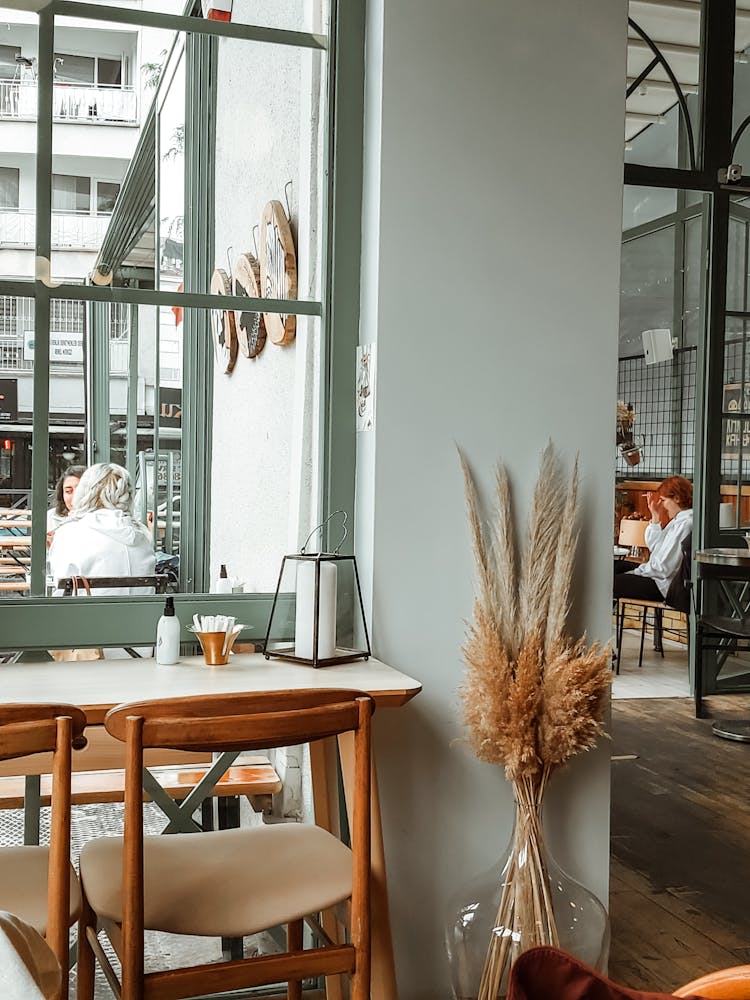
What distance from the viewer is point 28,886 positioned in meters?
1.85

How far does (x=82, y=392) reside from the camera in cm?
257

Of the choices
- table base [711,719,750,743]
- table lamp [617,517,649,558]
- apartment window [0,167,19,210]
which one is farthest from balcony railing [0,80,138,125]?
table lamp [617,517,649,558]

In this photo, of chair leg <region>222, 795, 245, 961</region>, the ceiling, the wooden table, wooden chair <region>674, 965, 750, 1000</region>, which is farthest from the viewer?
the ceiling

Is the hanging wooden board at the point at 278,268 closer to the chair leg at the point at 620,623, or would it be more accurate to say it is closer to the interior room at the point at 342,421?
the interior room at the point at 342,421

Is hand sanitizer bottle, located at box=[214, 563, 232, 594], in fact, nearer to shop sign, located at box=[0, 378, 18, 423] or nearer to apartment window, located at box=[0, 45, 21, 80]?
shop sign, located at box=[0, 378, 18, 423]

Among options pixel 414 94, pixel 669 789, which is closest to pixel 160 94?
pixel 414 94

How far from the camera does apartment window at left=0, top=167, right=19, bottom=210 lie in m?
2.49

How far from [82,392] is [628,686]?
192 inches

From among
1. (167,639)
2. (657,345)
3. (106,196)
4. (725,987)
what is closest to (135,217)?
(106,196)

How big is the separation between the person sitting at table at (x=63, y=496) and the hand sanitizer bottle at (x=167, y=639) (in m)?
0.36

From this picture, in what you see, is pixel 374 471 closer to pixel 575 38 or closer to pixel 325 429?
pixel 325 429

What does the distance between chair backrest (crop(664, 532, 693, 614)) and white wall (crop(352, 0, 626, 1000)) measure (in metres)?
4.19

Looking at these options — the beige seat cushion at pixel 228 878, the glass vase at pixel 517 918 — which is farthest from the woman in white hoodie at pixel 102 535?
the glass vase at pixel 517 918

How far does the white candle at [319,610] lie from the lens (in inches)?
96.7
